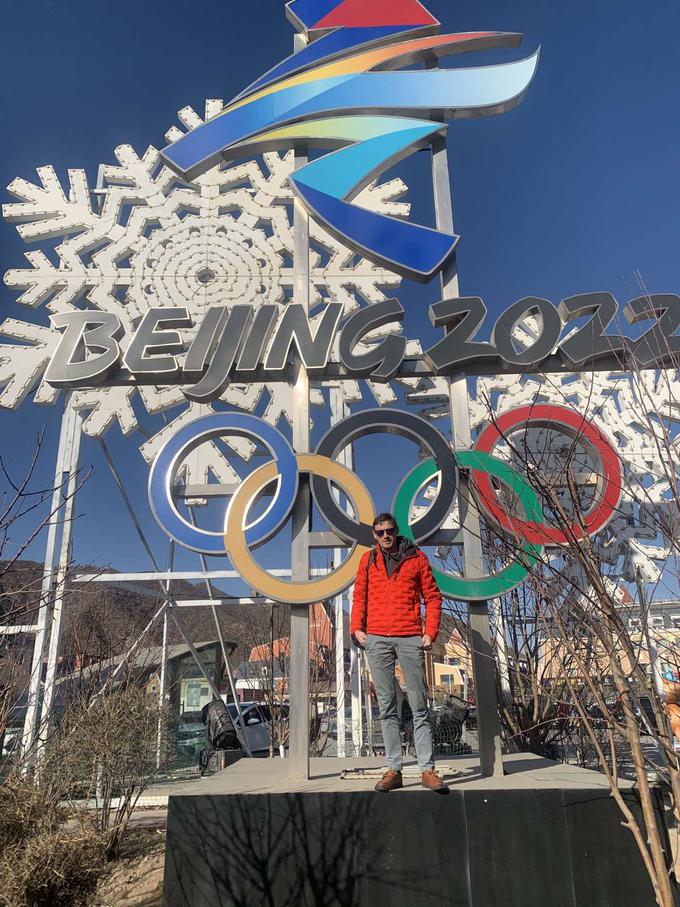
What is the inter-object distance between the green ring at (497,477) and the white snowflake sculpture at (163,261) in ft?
18.9

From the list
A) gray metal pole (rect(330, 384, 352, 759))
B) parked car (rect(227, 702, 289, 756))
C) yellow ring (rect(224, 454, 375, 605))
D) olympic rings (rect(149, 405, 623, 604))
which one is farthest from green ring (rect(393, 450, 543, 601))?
parked car (rect(227, 702, 289, 756))

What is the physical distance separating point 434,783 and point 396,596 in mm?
1347

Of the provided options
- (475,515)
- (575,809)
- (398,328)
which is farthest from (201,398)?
(398,328)

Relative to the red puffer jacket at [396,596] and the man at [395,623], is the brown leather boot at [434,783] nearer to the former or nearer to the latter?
the man at [395,623]

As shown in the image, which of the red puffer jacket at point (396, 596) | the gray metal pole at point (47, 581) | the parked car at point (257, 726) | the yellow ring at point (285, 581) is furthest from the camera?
the parked car at point (257, 726)

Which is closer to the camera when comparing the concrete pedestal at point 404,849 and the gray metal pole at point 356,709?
the concrete pedestal at point 404,849

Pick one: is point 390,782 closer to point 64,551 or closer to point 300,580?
point 300,580

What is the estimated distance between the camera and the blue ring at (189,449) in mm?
5766

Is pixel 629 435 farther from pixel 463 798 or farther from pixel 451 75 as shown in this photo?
pixel 463 798

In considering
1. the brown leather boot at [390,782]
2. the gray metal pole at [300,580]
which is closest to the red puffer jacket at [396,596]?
the gray metal pole at [300,580]

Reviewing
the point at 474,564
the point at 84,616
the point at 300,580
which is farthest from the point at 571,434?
the point at 84,616

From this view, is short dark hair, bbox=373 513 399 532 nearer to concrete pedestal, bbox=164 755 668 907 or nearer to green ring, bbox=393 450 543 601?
green ring, bbox=393 450 543 601

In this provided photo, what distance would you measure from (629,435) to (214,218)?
33.0ft

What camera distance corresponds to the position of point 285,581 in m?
5.75
